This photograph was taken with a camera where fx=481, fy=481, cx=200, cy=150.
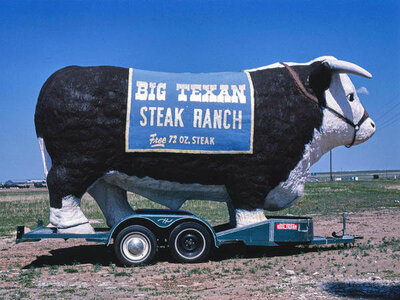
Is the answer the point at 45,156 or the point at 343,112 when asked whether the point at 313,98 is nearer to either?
the point at 343,112

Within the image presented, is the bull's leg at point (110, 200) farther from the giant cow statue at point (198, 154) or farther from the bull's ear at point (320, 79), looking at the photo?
the bull's ear at point (320, 79)

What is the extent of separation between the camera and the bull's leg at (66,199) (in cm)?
938

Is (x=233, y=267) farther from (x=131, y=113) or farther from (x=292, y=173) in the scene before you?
(x=131, y=113)

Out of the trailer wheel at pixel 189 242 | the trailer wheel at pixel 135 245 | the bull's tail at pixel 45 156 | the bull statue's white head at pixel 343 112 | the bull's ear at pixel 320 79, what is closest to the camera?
the trailer wheel at pixel 135 245

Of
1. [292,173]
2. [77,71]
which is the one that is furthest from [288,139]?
[77,71]

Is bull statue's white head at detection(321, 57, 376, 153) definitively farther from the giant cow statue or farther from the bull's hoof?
the bull's hoof

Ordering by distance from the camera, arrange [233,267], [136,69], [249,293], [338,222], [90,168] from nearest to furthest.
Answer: [249,293] < [233,267] < [90,168] < [136,69] < [338,222]

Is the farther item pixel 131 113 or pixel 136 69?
pixel 136 69

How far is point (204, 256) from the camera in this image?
9.14 meters

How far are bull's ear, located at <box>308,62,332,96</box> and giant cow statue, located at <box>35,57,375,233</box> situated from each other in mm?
21

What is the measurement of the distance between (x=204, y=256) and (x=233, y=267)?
63 centimetres

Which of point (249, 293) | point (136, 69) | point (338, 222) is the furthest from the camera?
point (338, 222)

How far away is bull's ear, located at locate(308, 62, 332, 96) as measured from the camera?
32.5ft

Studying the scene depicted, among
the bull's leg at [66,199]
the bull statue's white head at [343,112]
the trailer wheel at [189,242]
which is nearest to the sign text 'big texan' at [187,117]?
the bull's leg at [66,199]
